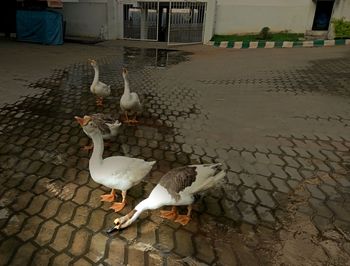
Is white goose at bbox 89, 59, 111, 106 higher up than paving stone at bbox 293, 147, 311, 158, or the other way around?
white goose at bbox 89, 59, 111, 106

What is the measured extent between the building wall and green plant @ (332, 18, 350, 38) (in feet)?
47.5

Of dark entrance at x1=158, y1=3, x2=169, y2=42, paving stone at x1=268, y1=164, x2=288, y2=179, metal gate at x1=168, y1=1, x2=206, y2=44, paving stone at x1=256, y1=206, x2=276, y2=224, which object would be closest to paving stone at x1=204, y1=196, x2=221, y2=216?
paving stone at x1=256, y1=206, x2=276, y2=224

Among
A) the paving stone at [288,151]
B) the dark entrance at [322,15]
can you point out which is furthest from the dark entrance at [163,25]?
the paving stone at [288,151]

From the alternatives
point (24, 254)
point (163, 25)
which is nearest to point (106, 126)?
point (24, 254)

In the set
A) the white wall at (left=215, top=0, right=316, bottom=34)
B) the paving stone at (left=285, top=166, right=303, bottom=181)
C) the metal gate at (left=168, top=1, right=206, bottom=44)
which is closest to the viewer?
the paving stone at (left=285, top=166, right=303, bottom=181)

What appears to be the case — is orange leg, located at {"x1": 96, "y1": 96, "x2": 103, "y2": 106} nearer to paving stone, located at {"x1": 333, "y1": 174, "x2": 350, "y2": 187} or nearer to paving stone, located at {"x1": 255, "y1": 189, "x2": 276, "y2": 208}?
paving stone, located at {"x1": 255, "y1": 189, "x2": 276, "y2": 208}

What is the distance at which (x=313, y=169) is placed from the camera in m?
4.38

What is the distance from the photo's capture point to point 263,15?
1769 centimetres

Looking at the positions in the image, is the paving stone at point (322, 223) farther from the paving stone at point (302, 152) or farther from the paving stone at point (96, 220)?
the paving stone at point (96, 220)

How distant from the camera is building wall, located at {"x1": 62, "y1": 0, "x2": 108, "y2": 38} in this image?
62.2ft

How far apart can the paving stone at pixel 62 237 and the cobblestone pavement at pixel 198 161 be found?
0.01 metres

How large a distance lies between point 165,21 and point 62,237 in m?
19.5

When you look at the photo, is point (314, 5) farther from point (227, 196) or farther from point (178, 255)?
point (178, 255)

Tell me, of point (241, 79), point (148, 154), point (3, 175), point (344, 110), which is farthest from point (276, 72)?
point (3, 175)
